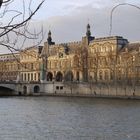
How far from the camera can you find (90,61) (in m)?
68.9

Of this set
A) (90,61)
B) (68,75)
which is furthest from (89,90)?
(68,75)

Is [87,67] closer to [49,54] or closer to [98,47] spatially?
[98,47]

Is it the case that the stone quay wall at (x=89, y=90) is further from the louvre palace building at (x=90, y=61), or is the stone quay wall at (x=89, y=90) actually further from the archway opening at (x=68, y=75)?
the archway opening at (x=68, y=75)

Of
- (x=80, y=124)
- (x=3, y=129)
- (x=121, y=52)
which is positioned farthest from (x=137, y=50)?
(x=3, y=129)

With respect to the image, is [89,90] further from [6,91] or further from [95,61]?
[6,91]

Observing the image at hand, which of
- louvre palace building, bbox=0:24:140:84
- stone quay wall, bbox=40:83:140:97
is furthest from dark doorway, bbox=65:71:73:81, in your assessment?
stone quay wall, bbox=40:83:140:97

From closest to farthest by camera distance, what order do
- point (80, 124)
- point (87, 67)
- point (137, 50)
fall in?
point (80, 124), point (137, 50), point (87, 67)

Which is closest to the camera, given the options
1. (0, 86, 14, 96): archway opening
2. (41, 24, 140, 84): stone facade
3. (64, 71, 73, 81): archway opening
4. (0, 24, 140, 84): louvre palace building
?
(41, 24, 140, 84): stone facade

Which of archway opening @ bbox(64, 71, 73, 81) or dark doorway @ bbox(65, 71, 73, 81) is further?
archway opening @ bbox(64, 71, 73, 81)

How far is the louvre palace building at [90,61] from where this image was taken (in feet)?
207

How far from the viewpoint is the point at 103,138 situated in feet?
57.5

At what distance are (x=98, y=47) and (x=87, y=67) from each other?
5.02 m

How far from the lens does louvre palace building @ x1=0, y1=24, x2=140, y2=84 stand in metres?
63.1

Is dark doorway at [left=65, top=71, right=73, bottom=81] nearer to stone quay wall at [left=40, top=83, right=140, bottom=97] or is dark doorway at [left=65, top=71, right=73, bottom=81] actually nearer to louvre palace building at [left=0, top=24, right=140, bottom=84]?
louvre palace building at [left=0, top=24, right=140, bottom=84]
